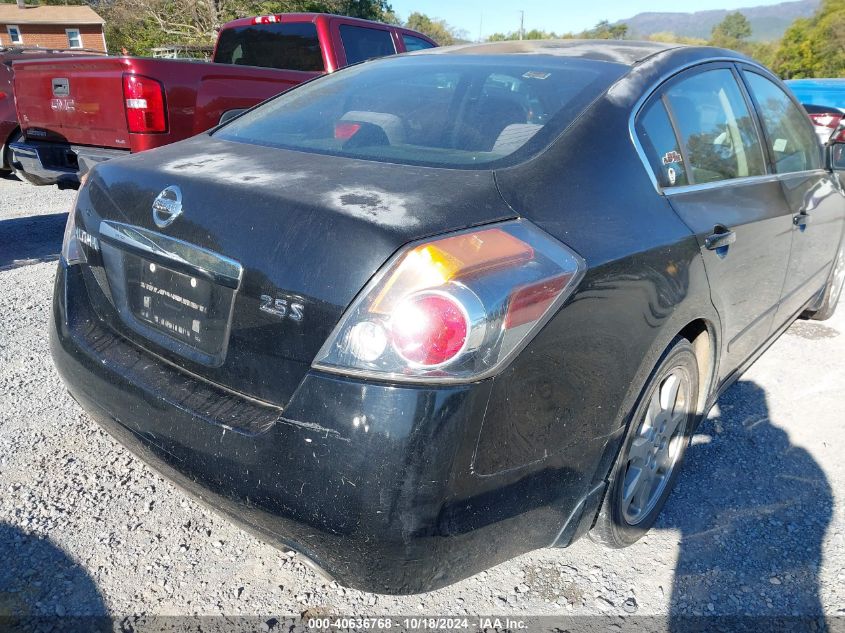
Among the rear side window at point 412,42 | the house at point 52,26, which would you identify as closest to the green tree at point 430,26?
the house at point 52,26

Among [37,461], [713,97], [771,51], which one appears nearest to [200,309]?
[37,461]

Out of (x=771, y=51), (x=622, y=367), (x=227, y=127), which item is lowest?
(x=771, y=51)

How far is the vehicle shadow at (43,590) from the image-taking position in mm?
1914

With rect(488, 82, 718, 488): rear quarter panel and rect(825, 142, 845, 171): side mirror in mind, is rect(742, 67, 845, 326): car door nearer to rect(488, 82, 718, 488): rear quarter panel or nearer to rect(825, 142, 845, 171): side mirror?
rect(825, 142, 845, 171): side mirror

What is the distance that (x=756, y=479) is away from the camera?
109 inches

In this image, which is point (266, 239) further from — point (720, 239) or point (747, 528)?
point (747, 528)

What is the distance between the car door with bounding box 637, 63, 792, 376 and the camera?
221cm

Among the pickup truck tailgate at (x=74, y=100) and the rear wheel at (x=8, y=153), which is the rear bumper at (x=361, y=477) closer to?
the pickup truck tailgate at (x=74, y=100)

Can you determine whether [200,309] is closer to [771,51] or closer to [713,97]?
[713,97]

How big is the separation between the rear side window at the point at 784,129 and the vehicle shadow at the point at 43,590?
10.4 ft

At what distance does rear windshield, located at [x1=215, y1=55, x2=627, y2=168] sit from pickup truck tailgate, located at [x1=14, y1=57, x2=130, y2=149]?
2840 millimetres

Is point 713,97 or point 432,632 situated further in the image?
point 713,97

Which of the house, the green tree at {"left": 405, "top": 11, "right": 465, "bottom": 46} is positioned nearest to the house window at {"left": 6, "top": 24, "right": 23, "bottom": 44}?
the house

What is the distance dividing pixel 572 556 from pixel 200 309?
151 cm
